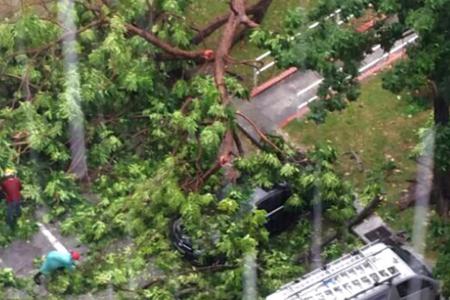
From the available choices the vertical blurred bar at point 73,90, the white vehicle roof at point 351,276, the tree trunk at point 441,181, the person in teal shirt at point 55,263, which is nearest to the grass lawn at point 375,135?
the tree trunk at point 441,181

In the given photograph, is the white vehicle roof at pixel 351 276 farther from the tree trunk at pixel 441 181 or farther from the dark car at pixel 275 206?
the dark car at pixel 275 206

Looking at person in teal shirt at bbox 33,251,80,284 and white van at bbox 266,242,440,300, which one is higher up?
person in teal shirt at bbox 33,251,80,284

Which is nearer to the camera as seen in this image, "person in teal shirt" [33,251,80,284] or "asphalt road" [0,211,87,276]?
"person in teal shirt" [33,251,80,284]

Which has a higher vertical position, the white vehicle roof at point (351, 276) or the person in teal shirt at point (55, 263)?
the person in teal shirt at point (55, 263)

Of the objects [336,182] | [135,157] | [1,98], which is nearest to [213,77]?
[135,157]

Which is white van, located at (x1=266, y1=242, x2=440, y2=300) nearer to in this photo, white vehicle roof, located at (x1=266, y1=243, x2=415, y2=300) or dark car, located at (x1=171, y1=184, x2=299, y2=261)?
white vehicle roof, located at (x1=266, y1=243, x2=415, y2=300)

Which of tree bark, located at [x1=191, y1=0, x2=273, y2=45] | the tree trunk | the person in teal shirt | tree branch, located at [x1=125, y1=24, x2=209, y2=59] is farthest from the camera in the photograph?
tree bark, located at [x1=191, y1=0, x2=273, y2=45]

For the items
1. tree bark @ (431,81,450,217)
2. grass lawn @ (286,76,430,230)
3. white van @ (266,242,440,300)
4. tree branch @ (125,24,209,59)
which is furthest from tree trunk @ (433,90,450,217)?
tree branch @ (125,24,209,59)
